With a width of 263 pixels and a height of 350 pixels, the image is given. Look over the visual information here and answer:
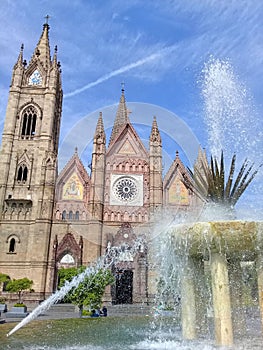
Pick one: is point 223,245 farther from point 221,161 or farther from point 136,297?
point 136,297

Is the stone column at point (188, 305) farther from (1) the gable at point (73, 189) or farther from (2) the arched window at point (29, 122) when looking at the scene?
(2) the arched window at point (29, 122)

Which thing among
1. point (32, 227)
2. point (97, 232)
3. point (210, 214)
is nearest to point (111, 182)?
point (97, 232)

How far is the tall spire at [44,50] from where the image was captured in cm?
4234

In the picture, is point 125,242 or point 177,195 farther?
point 177,195

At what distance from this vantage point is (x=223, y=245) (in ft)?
22.9

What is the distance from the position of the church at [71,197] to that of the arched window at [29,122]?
110 mm

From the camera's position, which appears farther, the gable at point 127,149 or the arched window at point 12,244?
the gable at point 127,149

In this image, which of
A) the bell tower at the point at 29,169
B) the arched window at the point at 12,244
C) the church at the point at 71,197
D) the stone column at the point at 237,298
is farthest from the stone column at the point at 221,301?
the arched window at the point at 12,244

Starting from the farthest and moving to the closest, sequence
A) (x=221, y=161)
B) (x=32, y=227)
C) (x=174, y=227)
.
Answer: (x=32, y=227) < (x=221, y=161) < (x=174, y=227)

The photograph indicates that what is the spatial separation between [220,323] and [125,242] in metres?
25.8

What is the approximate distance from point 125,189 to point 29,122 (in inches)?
539

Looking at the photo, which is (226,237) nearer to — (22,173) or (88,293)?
(88,293)

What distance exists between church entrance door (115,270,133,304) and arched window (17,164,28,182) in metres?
14.0

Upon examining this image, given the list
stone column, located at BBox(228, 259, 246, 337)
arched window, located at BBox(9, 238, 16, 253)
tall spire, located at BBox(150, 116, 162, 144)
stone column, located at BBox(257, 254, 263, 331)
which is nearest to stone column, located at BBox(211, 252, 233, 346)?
stone column, located at BBox(257, 254, 263, 331)
